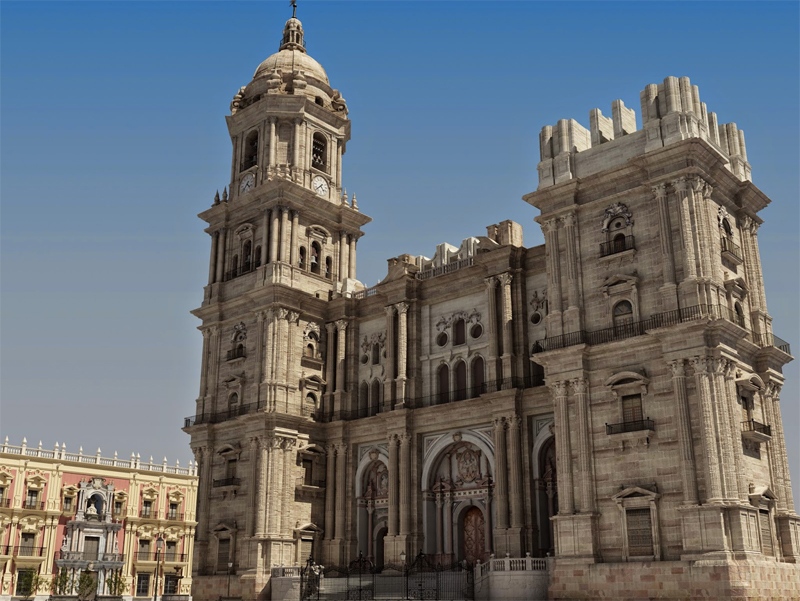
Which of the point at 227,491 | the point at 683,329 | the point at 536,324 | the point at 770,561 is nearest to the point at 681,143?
the point at 683,329

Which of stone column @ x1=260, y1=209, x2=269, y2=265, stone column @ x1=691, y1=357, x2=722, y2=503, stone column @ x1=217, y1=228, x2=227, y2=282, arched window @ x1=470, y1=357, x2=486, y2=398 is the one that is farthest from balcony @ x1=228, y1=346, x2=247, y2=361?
stone column @ x1=691, y1=357, x2=722, y2=503

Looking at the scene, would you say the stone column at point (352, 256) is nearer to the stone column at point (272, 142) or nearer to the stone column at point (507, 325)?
the stone column at point (272, 142)

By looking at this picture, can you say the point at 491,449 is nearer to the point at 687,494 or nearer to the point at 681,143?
the point at 687,494

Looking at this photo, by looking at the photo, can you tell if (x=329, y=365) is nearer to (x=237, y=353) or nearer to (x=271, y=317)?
(x=271, y=317)

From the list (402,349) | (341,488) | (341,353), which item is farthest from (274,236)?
(341,488)

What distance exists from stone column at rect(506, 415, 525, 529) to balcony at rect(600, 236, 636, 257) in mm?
9302

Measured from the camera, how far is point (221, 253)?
5625cm

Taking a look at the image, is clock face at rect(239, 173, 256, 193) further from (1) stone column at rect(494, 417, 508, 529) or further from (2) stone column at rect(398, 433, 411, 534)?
(1) stone column at rect(494, 417, 508, 529)

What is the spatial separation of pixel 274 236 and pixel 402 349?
1085cm

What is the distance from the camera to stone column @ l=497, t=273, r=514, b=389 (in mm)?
43625

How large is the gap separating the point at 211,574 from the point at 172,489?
29379 millimetres

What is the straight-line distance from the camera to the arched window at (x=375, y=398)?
166 feet

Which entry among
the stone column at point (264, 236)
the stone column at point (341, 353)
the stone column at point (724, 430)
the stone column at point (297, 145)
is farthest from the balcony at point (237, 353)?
the stone column at point (724, 430)

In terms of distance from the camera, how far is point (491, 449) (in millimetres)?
43812
